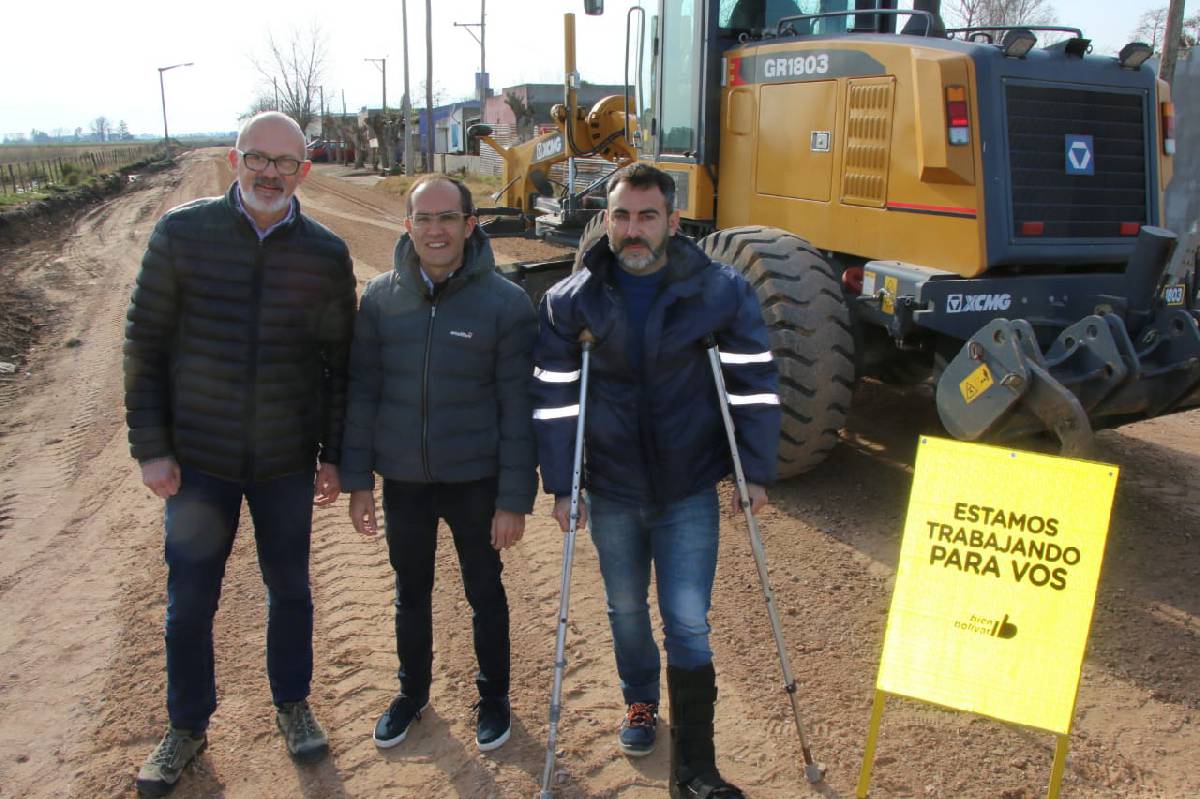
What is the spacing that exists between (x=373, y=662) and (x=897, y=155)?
3.81 m

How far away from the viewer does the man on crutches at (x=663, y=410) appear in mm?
3145

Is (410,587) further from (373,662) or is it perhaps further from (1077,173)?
(1077,173)

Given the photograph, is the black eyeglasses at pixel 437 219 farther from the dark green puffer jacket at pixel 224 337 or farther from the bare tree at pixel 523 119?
the bare tree at pixel 523 119

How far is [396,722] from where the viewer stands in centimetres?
362

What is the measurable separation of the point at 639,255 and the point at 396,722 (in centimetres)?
192

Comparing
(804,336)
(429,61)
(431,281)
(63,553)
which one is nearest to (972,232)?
(804,336)

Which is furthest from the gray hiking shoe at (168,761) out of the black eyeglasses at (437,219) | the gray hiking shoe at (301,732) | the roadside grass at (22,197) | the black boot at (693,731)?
the roadside grass at (22,197)

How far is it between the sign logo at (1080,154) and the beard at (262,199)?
13.9ft

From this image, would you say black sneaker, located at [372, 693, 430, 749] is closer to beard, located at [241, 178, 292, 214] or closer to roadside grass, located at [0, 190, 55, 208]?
beard, located at [241, 178, 292, 214]

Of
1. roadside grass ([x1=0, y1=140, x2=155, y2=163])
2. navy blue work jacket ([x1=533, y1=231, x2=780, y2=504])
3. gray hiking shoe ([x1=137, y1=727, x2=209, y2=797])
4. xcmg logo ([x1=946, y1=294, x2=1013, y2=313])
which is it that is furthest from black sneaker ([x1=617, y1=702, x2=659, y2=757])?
roadside grass ([x1=0, y1=140, x2=155, y2=163])

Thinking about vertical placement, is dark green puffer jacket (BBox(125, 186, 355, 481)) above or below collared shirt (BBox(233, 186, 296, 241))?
below

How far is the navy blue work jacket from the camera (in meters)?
3.15

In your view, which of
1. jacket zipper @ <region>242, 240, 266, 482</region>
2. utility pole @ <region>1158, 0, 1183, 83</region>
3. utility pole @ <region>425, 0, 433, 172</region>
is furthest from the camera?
utility pole @ <region>425, 0, 433, 172</region>

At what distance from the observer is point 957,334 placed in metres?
5.18
